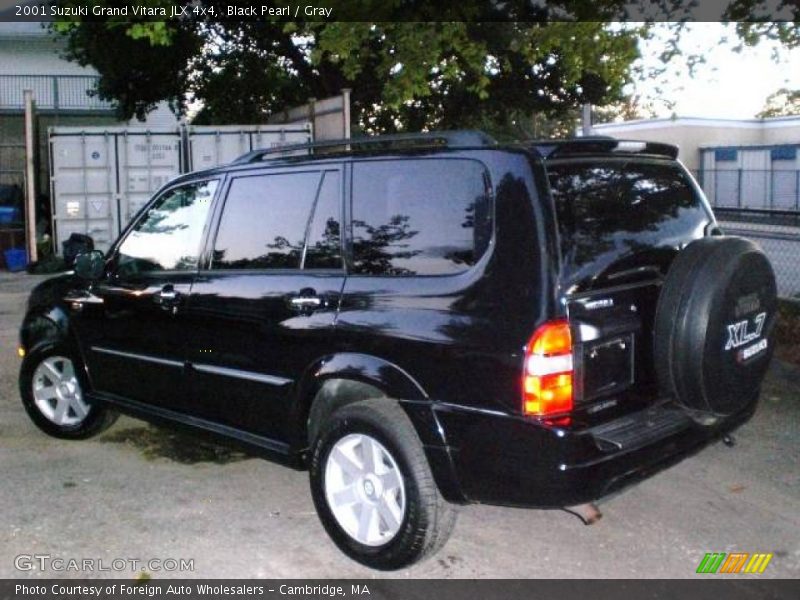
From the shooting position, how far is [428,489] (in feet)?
12.1

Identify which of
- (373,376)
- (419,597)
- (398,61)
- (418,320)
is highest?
(398,61)

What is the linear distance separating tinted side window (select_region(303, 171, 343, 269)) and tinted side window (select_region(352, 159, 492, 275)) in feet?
0.35

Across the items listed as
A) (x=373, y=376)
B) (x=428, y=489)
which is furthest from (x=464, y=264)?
(x=428, y=489)

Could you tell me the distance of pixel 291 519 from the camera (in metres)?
4.57

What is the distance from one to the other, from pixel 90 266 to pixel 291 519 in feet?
6.79

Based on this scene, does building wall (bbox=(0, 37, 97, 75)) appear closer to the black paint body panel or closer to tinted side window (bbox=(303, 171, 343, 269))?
the black paint body panel

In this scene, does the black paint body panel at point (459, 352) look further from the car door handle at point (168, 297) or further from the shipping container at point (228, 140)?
the shipping container at point (228, 140)

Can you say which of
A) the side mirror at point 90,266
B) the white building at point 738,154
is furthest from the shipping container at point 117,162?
the white building at point 738,154

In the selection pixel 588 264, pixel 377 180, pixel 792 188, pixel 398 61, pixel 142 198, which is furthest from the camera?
pixel 792 188

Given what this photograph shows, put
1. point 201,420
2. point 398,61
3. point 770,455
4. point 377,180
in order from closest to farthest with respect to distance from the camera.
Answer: point 377,180 → point 201,420 → point 770,455 → point 398,61

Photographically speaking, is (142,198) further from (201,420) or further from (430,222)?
(430,222)

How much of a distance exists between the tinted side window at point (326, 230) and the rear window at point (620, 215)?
3.58ft

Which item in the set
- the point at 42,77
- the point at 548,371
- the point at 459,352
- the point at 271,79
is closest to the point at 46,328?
the point at 459,352

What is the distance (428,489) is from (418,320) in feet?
2.33
